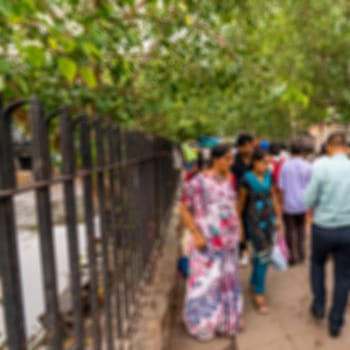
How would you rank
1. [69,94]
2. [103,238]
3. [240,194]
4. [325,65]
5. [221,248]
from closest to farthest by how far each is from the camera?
[103,238] → [221,248] → [69,94] → [240,194] → [325,65]

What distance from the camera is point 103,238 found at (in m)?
1.81

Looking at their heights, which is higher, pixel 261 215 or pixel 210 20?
pixel 210 20

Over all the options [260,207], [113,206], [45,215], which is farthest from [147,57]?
[45,215]

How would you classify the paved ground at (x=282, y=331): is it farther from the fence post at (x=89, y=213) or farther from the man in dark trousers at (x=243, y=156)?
the fence post at (x=89, y=213)

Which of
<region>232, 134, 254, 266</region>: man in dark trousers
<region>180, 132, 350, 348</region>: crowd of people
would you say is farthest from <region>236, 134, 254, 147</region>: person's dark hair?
<region>180, 132, 350, 348</region>: crowd of people

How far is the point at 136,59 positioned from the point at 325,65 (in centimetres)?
854

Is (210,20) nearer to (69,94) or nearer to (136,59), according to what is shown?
(136,59)

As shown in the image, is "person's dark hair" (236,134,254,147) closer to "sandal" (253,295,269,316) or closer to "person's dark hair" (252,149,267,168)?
"person's dark hair" (252,149,267,168)

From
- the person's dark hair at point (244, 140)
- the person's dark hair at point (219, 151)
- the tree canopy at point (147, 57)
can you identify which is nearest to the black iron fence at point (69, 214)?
the tree canopy at point (147, 57)

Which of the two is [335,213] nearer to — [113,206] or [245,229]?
[245,229]

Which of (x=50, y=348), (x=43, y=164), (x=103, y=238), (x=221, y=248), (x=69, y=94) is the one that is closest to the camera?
(x=43, y=164)

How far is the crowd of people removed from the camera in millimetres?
2664

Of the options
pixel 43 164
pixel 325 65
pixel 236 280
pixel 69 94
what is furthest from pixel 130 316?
pixel 325 65

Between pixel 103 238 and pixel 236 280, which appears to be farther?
pixel 236 280
